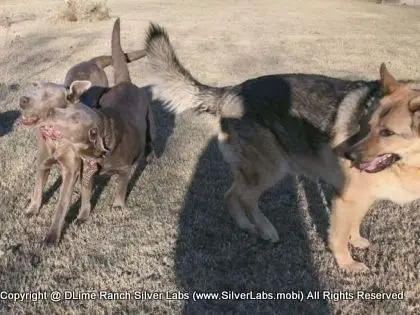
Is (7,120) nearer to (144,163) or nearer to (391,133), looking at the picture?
(144,163)

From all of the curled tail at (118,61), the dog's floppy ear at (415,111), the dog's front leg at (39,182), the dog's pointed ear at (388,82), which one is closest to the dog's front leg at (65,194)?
the dog's front leg at (39,182)

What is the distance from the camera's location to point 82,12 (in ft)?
50.6

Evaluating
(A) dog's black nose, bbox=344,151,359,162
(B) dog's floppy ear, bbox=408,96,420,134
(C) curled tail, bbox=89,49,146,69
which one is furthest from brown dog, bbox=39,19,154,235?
(B) dog's floppy ear, bbox=408,96,420,134

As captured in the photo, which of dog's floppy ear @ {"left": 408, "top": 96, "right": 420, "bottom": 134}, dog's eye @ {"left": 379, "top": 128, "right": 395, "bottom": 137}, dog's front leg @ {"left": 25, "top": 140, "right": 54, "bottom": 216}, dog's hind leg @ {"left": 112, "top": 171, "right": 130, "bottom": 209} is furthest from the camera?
dog's hind leg @ {"left": 112, "top": 171, "right": 130, "bottom": 209}

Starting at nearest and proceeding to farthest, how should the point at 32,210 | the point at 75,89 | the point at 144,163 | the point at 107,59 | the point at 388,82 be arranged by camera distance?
the point at 388,82
the point at 75,89
the point at 32,210
the point at 144,163
the point at 107,59

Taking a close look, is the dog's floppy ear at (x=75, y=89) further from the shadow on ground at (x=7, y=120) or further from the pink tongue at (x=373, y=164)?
the pink tongue at (x=373, y=164)

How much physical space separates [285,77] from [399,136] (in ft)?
3.54

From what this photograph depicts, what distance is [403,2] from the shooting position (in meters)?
23.3

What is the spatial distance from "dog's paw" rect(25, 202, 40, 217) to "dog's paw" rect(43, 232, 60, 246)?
0.47 metres

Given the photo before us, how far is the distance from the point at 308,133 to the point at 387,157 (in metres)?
0.69

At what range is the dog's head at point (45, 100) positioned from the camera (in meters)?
3.84

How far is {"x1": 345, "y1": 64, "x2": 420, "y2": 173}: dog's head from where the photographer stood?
3044mm

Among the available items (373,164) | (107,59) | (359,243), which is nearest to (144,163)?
(107,59)

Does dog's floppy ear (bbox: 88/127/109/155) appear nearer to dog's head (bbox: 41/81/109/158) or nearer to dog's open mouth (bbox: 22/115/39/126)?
dog's head (bbox: 41/81/109/158)
